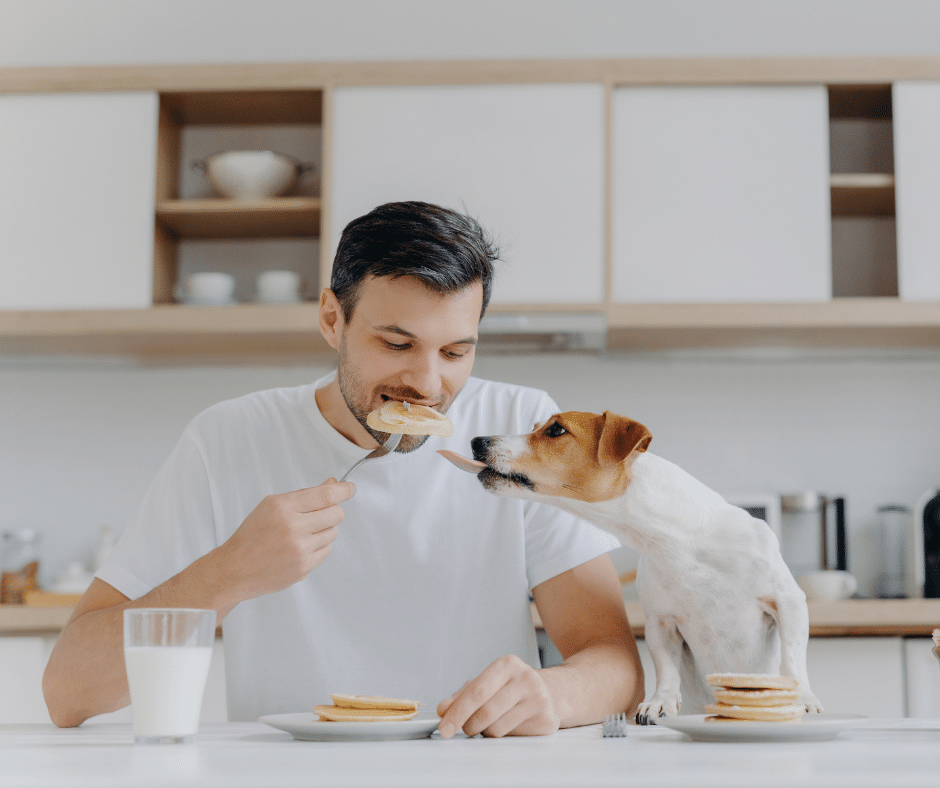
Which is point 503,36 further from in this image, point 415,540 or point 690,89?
point 415,540

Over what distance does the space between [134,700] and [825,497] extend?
2446mm

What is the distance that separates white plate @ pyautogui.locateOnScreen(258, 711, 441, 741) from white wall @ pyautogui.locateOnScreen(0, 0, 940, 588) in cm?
211

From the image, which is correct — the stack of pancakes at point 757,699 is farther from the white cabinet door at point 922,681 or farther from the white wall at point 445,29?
the white wall at point 445,29

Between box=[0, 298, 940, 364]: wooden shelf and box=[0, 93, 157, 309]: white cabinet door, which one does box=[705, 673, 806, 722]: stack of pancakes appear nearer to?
box=[0, 298, 940, 364]: wooden shelf

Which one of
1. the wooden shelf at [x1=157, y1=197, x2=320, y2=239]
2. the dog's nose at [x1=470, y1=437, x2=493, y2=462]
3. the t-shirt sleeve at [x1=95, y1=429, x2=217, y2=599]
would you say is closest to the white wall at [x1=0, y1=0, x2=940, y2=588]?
the wooden shelf at [x1=157, y1=197, x2=320, y2=239]

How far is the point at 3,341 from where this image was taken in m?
2.88

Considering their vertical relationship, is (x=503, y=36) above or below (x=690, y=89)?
above

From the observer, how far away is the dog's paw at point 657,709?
38.0 inches

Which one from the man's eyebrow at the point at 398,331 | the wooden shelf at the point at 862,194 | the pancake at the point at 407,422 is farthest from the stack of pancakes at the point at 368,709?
the wooden shelf at the point at 862,194

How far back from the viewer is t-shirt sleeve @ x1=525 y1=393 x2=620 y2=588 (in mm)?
1397

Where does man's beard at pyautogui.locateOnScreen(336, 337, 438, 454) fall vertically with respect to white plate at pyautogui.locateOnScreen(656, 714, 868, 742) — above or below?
above

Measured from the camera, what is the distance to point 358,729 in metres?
0.82

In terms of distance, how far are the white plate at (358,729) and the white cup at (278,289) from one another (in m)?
2.06

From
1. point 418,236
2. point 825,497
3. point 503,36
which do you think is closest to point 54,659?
point 418,236
